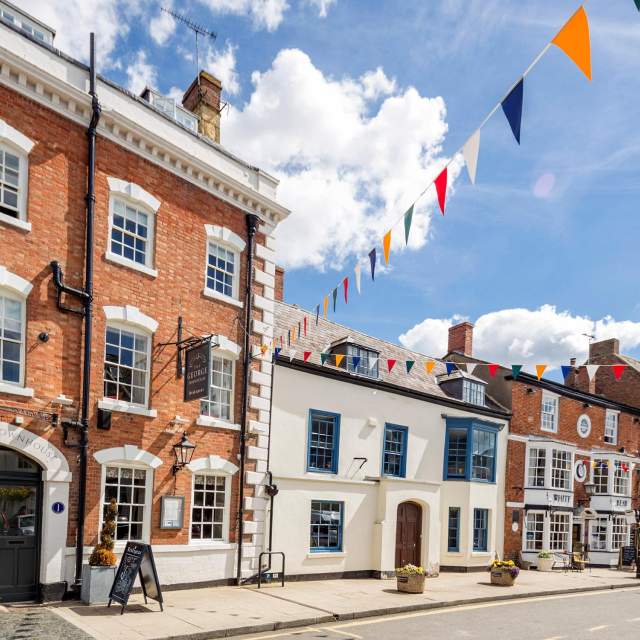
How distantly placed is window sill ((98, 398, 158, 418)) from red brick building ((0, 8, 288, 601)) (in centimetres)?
3

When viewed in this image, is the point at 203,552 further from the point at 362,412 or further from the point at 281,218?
the point at 281,218

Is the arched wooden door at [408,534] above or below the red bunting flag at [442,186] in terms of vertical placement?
below

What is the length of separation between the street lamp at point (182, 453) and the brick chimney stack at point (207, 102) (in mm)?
8307

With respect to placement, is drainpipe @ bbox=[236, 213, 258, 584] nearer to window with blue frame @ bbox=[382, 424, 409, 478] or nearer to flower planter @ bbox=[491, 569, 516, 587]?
window with blue frame @ bbox=[382, 424, 409, 478]

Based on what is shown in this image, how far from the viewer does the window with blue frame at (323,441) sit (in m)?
18.1

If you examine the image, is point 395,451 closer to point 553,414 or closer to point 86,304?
point 553,414

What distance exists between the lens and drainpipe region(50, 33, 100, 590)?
12.1m

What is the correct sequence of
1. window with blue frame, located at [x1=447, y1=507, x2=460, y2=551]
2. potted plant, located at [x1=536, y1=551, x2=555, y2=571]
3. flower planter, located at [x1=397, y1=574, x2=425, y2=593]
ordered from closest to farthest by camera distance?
flower planter, located at [x1=397, y1=574, x2=425, y2=593], window with blue frame, located at [x1=447, y1=507, x2=460, y2=551], potted plant, located at [x1=536, y1=551, x2=555, y2=571]

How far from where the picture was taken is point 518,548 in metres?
24.7

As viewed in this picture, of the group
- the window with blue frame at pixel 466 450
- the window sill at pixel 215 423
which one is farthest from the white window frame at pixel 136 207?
the window with blue frame at pixel 466 450

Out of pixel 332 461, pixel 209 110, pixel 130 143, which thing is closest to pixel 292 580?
pixel 332 461

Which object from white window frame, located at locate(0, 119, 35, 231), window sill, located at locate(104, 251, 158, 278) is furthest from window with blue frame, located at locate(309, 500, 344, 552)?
white window frame, located at locate(0, 119, 35, 231)

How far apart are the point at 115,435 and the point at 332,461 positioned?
290 inches

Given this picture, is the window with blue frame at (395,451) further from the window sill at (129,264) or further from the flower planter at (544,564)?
the window sill at (129,264)
